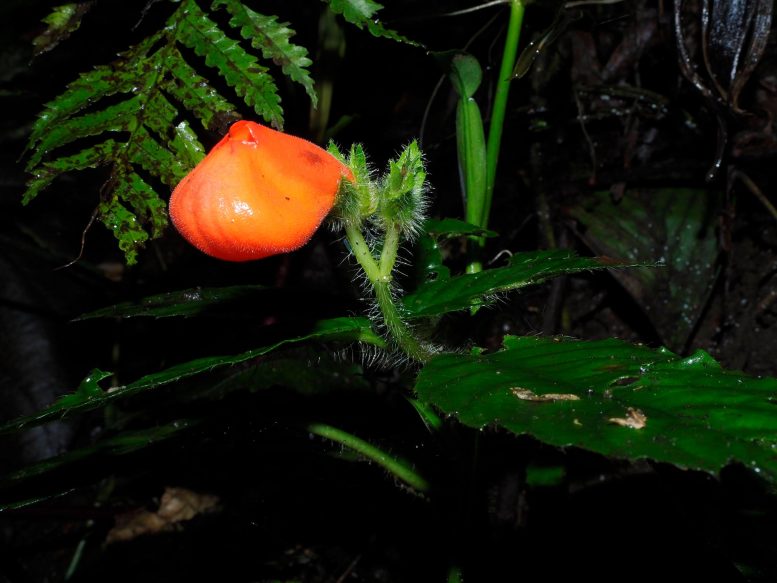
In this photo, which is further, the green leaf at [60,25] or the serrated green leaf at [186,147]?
the green leaf at [60,25]

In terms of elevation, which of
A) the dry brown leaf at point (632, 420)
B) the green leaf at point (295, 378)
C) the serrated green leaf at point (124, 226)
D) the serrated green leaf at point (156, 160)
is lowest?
the green leaf at point (295, 378)

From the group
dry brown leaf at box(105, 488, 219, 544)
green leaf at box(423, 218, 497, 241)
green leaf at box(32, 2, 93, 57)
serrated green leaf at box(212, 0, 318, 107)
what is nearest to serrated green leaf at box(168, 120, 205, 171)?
serrated green leaf at box(212, 0, 318, 107)

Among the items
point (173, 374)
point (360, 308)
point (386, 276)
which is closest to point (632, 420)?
point (386, 276)

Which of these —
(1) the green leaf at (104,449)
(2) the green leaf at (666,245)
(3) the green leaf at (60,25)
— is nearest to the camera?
(1) the green leaf at (104,449)

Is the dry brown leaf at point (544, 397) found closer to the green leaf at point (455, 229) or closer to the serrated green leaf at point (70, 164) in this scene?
the green leaf at point (455, 229)

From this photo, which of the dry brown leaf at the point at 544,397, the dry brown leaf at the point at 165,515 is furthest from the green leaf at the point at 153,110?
the dry brown leaf at the point at 165,515

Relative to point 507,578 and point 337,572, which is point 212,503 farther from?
point 507,578
